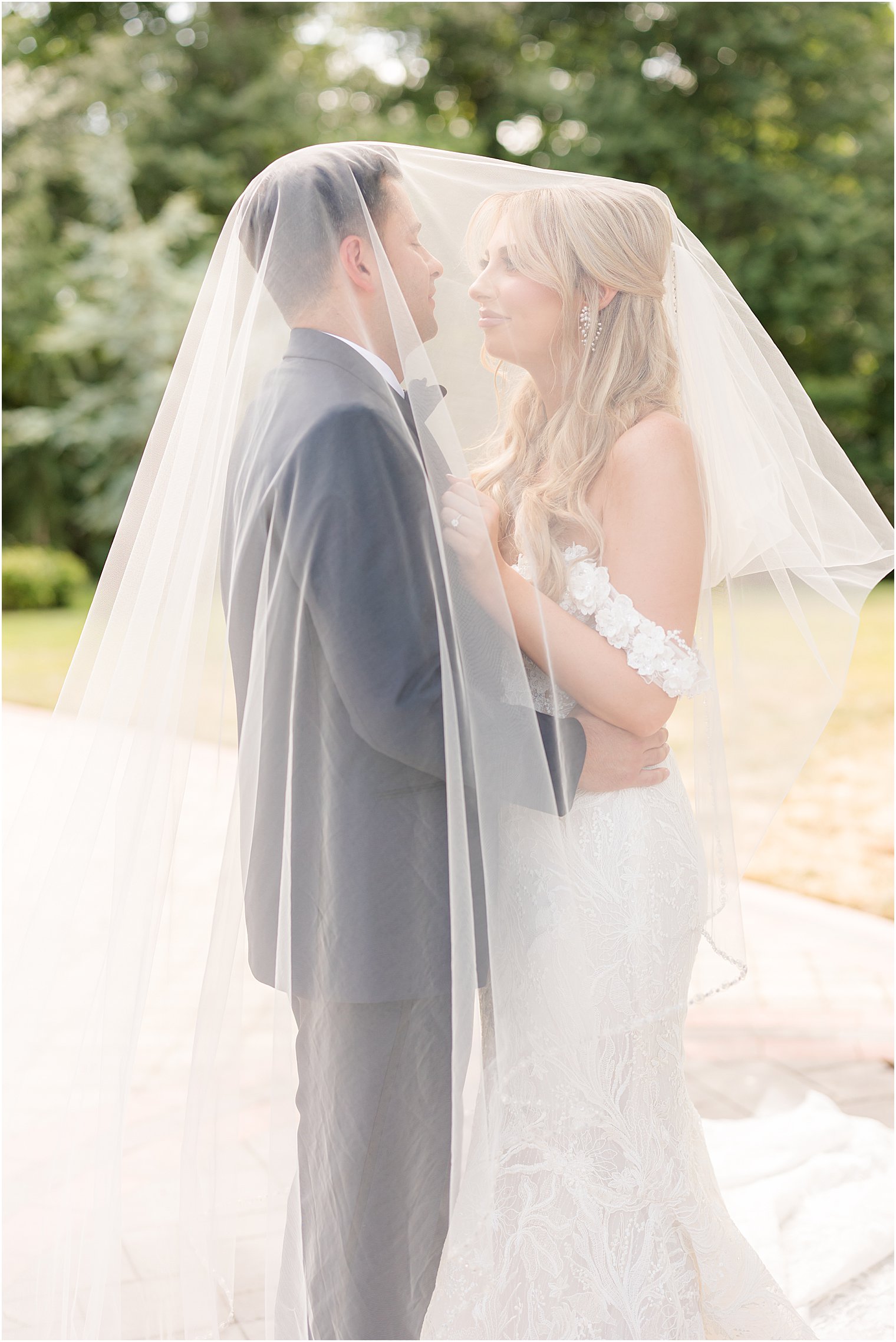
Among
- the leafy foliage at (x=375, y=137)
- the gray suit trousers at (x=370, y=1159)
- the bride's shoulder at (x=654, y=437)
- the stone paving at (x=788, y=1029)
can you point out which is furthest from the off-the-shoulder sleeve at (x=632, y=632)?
the leafy foliage at (x=375, y=137)

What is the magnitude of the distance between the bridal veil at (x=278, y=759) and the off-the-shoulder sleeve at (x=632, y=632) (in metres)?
0.18

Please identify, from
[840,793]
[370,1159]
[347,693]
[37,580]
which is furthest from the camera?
[37,580]

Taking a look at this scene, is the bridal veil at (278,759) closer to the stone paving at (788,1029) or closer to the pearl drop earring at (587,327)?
the pearl drop earring at (587,327)

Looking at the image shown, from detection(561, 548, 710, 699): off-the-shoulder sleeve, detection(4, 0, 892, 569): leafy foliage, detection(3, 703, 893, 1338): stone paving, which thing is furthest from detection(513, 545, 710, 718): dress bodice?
detection(4, 0, 892, 569): leafy foliage

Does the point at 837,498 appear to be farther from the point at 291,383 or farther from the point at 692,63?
the point at 692,63

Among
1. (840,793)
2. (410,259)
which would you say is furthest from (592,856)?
(840,793)

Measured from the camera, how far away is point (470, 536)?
1.82 m

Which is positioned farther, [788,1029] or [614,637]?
[788,1029]

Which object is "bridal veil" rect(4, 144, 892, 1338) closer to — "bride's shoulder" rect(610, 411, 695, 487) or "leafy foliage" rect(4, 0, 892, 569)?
"bride's shoulder" rect(610, 411, 695, 487)

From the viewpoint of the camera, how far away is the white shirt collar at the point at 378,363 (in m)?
1.81

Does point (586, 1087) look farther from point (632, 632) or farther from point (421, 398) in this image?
point (421, 398)

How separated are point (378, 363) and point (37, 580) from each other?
50.7ft

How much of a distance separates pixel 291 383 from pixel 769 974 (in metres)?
3.61

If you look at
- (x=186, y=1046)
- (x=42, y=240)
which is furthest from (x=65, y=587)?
(x=186, y=1046)
